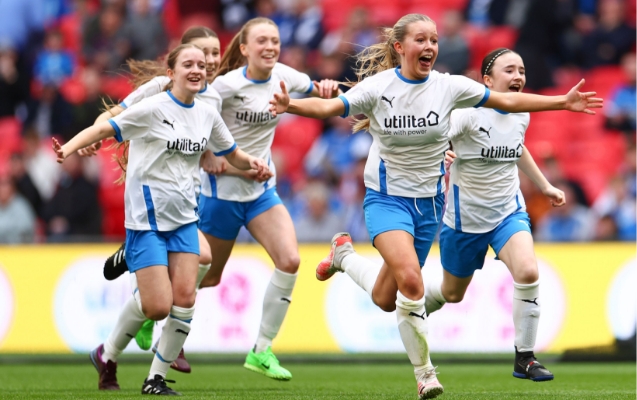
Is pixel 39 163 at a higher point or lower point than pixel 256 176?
lower

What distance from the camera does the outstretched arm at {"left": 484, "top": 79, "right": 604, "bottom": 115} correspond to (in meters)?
6.80

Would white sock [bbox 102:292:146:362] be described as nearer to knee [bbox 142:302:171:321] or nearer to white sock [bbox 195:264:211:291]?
knee [bbox 142:302:171:321]

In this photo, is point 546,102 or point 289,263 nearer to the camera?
point 546,102

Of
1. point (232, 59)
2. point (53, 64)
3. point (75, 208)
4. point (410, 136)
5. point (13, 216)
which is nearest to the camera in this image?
point (410, 136)

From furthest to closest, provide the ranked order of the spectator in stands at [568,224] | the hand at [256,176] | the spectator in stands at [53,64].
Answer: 1. the spectator in stands at [53,64]
2. the spectator in stands at [568,224]
3. the hand at [256,176]

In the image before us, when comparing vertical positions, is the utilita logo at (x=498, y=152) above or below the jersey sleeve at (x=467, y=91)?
below

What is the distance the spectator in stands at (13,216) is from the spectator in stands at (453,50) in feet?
19.5

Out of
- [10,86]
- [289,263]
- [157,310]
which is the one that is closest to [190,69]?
[157,310]

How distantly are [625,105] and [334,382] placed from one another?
747 centimetres

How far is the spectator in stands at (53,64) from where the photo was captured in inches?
649

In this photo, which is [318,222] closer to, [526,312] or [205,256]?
[205,256]

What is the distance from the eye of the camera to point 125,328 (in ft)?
26.1

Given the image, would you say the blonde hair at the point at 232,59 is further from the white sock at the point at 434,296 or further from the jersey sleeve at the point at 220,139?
the white sock at the point at 434,296

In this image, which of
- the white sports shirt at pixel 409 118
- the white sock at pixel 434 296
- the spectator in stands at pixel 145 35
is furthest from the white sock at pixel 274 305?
the spectator in stands at pixel 145 35
